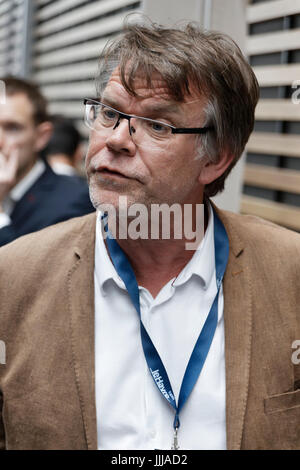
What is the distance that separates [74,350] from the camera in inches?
74.4

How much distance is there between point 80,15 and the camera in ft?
16.7

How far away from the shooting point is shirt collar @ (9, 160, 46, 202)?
387 cm

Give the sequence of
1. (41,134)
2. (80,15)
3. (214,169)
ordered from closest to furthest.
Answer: (214,169)
(41,134)
(80,15)

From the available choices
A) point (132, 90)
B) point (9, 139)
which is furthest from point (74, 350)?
point (9, 139)

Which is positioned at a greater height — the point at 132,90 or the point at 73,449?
the point at 132,90

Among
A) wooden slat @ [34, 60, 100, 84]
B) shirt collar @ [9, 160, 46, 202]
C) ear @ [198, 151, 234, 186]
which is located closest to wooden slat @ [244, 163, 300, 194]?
ear @ [198, 151, 234, 186]

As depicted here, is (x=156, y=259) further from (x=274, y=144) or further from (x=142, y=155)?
(x=274, y=144)

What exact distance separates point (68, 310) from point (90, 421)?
37cm

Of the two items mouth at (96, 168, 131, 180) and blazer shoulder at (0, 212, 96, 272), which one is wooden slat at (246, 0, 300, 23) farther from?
blazer shoulder at (0, 212, 96, 272)

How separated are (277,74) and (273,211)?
60 cm

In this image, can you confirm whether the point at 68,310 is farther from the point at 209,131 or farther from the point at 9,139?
the point at 9,139

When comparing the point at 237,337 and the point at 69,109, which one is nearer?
the point at 237,337

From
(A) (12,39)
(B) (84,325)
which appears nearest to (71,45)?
(A) (12,39)
